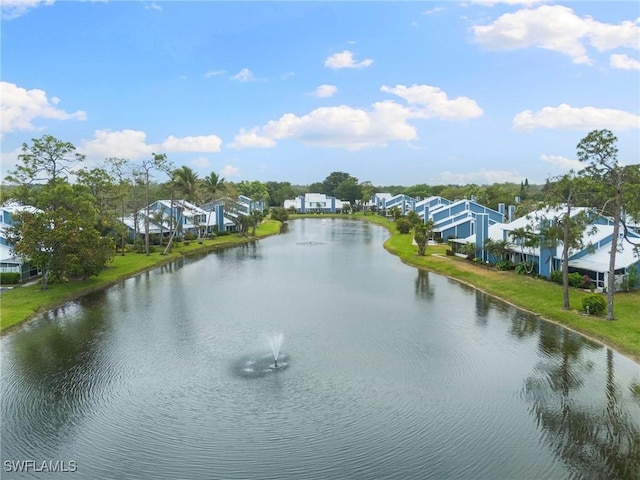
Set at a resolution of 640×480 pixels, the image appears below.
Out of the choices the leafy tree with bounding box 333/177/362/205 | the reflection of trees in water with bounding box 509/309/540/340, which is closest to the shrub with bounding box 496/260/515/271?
the reflection of trees in water with bounding box 509/309/540/340

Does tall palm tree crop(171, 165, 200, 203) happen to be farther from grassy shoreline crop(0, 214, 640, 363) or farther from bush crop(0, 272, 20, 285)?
bush crop(0, 272, 20, 285)

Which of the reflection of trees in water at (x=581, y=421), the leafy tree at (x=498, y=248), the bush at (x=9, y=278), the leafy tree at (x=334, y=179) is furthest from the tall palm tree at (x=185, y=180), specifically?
the leafy tree at (x=334, y=179)

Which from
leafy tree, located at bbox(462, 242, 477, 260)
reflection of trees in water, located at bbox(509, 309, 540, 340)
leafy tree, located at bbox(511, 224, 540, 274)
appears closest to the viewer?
reflection of trees in water, located at bbox(509, 309, 540, 340)

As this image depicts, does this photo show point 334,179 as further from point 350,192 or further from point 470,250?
point 470,250

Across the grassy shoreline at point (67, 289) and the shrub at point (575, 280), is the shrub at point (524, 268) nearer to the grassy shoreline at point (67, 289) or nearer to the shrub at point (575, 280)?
the shrub at point (575, 280)

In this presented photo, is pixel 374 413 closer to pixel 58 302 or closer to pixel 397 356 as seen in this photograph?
pixel 397 356

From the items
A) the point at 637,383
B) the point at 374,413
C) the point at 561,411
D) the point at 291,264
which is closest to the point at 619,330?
the point at 637,383
